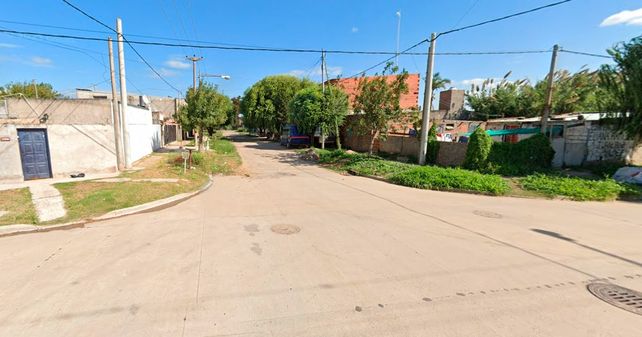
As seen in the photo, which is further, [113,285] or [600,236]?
[600,236]

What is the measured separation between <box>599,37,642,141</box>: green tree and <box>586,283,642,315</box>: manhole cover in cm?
1246

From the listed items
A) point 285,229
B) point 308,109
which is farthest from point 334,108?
point 285,229

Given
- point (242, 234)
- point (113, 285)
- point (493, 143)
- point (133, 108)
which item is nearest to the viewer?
point (113, 285)

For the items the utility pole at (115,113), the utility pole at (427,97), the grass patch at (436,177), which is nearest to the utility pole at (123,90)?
the utility pole at (115,113)

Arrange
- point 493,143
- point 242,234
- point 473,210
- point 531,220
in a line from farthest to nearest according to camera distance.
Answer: point 493,143 < point 473,210 < point 531,220 < point 242,234

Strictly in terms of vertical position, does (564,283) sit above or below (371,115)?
below

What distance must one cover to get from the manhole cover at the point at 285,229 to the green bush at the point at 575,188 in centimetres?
938

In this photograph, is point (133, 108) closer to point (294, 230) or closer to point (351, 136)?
point (294, 230)

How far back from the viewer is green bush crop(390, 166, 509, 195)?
10.4 metres

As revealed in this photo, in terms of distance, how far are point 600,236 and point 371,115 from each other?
12.2 m

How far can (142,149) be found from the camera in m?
17.2

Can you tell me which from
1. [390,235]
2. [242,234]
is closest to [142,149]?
[242,234]

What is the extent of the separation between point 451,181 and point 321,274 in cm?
844

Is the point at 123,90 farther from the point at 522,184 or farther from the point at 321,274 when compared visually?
the point at 522,184
